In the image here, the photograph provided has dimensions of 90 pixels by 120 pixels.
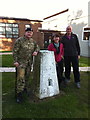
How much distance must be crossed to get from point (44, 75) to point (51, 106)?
853 millimetres

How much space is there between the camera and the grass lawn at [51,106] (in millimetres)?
3928

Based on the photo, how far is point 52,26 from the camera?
25906 mm

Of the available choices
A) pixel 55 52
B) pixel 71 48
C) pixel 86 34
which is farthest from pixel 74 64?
pixel 86 34

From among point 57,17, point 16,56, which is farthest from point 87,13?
point 16,56

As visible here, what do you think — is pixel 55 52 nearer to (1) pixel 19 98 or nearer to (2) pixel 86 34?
(1) pixel 19 98

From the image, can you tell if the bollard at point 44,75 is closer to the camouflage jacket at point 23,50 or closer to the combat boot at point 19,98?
the camouflage jacket at point 23,50

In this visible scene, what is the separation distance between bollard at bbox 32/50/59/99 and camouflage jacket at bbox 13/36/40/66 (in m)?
0.35

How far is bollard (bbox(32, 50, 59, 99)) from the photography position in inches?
185

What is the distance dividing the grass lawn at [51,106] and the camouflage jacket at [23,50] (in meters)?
1.09

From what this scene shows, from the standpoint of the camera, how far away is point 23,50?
179 inches

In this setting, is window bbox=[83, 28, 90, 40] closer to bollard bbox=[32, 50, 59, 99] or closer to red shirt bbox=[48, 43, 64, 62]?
red shirt bbox=[48, 43, 64, 62]

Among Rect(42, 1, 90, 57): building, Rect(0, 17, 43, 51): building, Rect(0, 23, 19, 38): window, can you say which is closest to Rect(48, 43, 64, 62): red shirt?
Rect(42, 1, 90, 57): building

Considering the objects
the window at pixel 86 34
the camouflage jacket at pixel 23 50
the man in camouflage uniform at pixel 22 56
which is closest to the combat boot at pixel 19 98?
the man in camouflage uniform at pixel 22 56

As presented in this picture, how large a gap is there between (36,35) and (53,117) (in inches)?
938
